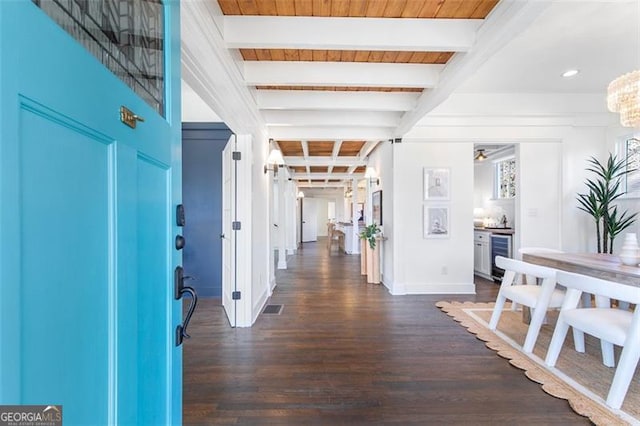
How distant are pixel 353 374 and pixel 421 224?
2942mm

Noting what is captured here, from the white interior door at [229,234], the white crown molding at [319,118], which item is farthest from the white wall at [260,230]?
the white crown molding at [319,118]

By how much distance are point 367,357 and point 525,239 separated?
3456mm

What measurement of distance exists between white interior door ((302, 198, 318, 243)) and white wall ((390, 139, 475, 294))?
9.24 m

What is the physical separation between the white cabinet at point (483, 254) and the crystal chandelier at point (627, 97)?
302 centimetres

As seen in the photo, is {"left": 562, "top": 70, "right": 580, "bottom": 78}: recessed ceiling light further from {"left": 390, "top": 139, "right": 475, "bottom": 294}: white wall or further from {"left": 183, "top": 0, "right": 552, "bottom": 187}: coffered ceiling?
{"left": 183, "top": 0, "right": 552, "bottom": 187}: coffered ceiling

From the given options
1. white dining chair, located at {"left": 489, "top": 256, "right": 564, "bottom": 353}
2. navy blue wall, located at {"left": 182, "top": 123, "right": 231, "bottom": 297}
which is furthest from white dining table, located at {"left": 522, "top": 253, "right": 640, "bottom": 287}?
navy blue wall, located at {"left": 182, "top": 123, "right": 231, "bottom": 297}

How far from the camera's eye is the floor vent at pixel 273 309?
376 cm

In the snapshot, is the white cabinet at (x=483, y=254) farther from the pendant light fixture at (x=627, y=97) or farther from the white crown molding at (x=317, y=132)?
the pendant light fixture at (x=627, y=97)

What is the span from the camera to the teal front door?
0.47m

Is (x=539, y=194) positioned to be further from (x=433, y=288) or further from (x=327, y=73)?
(x=327, y=73)

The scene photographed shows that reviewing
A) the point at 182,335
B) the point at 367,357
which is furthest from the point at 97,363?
the point at 367,357

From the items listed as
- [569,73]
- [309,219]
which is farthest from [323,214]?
[569,73]

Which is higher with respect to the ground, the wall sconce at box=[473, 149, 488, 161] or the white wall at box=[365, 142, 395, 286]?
Result: the wall sconce at box=[473, 149, 488, 161]

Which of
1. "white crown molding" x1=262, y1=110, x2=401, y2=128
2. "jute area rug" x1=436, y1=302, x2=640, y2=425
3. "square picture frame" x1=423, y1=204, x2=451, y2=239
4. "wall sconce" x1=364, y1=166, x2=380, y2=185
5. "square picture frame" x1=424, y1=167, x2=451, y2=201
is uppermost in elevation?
"white crown molding" x1=262, y1=110, x2=401, y2=128
